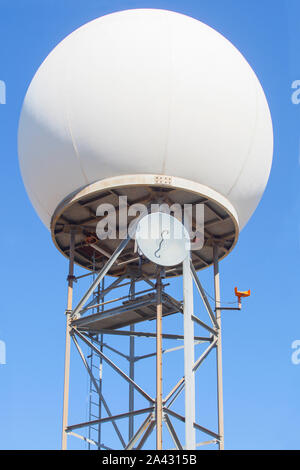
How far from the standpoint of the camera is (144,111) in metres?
19.7

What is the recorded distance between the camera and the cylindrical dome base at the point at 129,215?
20.0 meters

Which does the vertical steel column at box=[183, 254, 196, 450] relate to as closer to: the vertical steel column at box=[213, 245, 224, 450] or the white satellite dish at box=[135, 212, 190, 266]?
the white satellite dish at box=[135, 212, 190, 266]

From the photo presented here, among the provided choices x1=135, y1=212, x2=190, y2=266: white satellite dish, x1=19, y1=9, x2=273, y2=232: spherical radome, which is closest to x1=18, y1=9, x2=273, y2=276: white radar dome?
x1=19, y1=9, x2=273, y2=232: spherical radome

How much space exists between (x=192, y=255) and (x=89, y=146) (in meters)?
4.81

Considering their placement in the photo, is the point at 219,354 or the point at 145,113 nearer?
the point at 145,113

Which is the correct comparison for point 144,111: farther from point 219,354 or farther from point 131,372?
point 131,372

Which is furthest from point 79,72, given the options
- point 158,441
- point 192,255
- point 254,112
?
point 158,441

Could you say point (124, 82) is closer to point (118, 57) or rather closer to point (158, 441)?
point (118, 57)

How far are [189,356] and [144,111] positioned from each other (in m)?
5.76

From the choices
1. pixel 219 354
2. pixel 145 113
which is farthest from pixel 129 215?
pixel 219 354

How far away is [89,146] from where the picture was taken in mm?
19984

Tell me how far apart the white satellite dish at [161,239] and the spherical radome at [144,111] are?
1123 mm

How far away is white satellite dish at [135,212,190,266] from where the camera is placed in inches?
780
